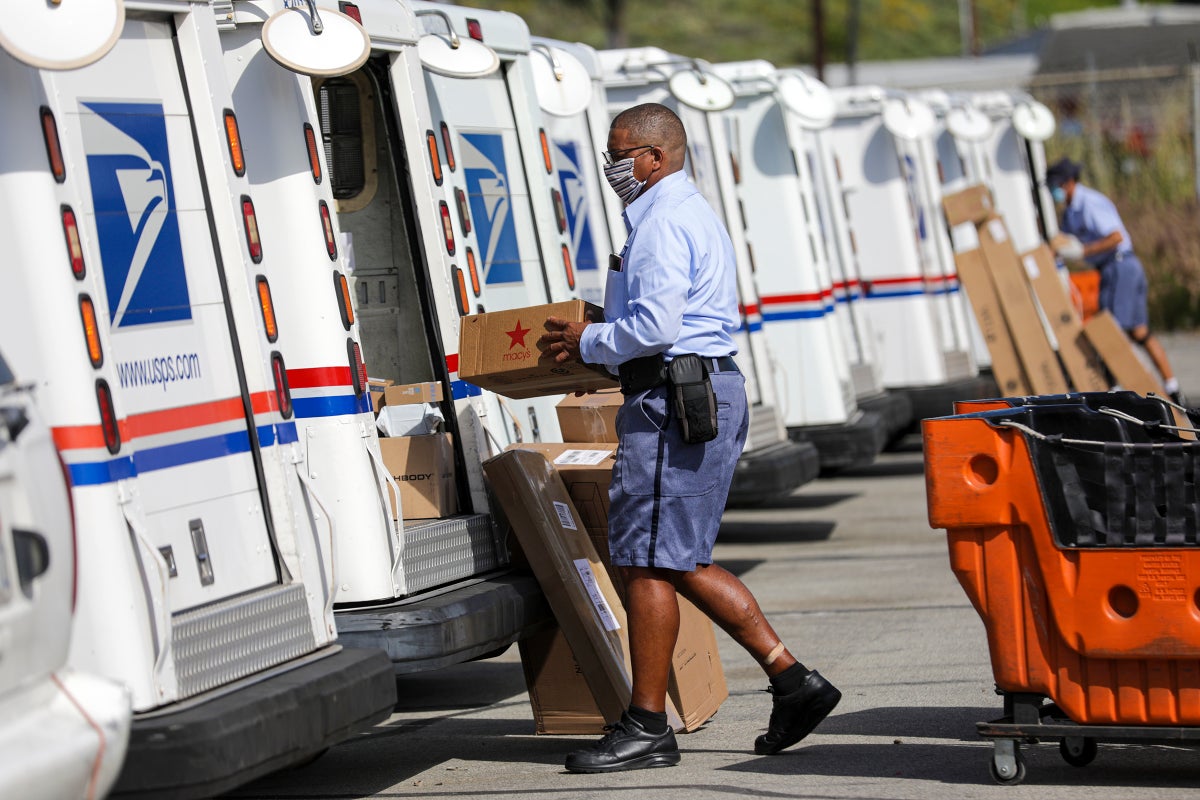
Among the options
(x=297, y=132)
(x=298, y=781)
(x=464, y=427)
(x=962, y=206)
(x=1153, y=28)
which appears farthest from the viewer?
(x=1153, y=28)

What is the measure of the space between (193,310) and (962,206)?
8.56 metres

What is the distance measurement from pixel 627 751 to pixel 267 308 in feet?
5.89

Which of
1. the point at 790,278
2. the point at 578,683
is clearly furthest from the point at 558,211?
the point at 790,278

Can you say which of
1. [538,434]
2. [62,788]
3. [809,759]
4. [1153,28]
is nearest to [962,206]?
[538,434]

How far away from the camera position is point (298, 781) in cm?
636

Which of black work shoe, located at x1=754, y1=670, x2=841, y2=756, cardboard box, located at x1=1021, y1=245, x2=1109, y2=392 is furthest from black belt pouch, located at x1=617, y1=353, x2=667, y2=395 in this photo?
cardboard box, located at x1=1021, y1=245, x2=1109, y2=392

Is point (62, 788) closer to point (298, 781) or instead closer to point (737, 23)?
point (298, 781)

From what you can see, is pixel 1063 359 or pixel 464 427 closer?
pixel 464 427

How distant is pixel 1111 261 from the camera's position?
14703 mm

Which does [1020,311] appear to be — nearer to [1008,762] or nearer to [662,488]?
[662,488]

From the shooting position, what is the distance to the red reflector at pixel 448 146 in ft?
23.3

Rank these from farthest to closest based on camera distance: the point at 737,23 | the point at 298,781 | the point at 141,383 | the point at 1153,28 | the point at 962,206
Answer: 1. the point at 737,23
2. the point at 1153,28
3. the point at 962,206
4. the point at 298,781
5. the point at 141,383

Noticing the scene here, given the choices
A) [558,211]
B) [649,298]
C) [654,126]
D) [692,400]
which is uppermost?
[654,126]

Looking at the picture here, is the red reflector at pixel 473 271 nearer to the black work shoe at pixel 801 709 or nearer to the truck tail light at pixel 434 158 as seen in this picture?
the truck tail light at pixel 434 158
